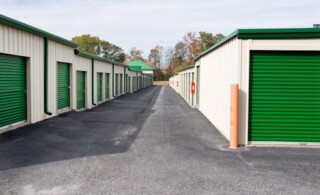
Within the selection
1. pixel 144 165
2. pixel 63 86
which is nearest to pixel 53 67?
pixel 63 86

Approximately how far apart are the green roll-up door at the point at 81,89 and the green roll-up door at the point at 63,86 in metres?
1.40

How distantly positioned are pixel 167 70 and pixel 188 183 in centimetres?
11247

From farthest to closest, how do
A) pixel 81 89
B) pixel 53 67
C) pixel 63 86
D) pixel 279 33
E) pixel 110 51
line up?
pixel 110 51
pixel 81 89
pixel 63 86
pixel 53 67
pixel 279 33

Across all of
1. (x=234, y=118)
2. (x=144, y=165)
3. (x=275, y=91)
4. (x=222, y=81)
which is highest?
(x=222, y=81)

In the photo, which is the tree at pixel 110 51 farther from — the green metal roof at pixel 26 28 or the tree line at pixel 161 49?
the green metal roof at pixel 26 28

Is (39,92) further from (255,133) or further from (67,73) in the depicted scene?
(255,133)

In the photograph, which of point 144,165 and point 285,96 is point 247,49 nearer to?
point 285,96

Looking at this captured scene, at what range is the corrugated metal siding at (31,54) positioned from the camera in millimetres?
10094

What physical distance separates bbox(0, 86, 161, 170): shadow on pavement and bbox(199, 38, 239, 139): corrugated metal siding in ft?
9.58

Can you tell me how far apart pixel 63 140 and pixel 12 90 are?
306 cm

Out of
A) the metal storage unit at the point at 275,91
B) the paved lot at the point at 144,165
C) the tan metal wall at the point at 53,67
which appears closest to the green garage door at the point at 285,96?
the metal storage unit at the point at 275,91

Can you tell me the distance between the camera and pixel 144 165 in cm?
680

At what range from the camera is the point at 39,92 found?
1263 centimetres

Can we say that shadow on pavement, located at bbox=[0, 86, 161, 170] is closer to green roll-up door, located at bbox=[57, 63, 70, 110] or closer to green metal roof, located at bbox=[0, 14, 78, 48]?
green roll-up door, located at bbox=[57, 63, 70, 110]
